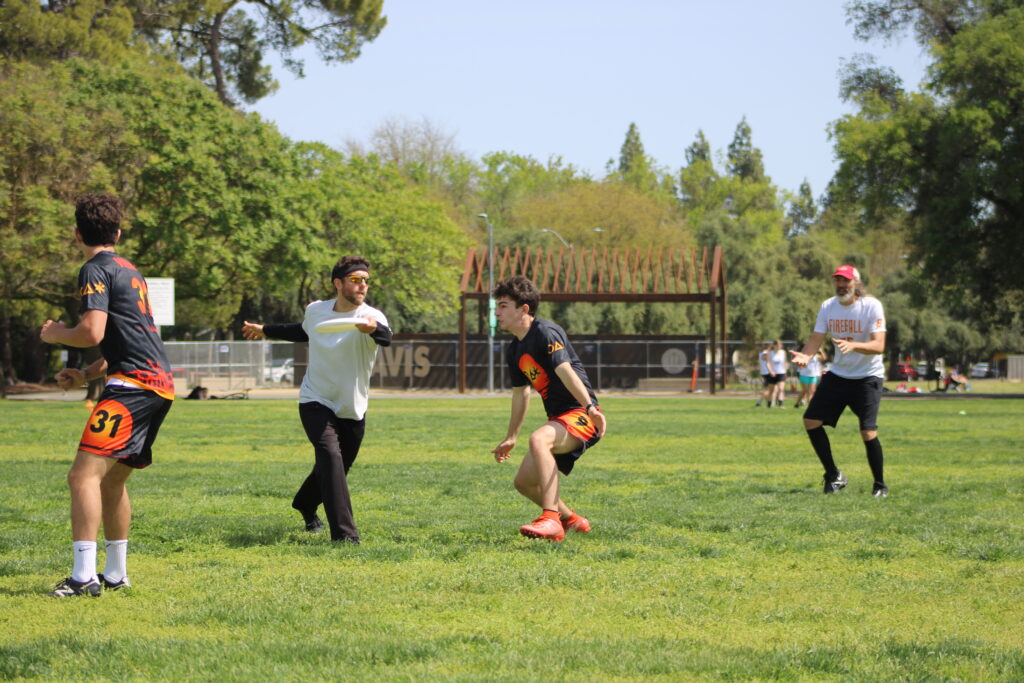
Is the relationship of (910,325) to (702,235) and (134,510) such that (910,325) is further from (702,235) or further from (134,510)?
(134,510)

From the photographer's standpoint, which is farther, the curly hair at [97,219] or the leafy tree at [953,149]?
the leafy tree at [953,149]

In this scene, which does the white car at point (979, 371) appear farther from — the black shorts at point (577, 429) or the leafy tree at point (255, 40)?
the black shorts at point (577, 429)

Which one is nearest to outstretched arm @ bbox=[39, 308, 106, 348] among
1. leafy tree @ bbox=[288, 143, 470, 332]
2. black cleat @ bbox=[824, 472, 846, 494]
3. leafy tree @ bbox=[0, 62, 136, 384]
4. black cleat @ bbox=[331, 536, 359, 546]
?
black cleat @ bbox=[331, 536, 359, 546]

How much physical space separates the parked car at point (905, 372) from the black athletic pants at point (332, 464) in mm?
54191

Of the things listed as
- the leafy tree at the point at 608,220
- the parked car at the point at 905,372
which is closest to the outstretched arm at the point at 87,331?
the parked car at the point at 905,372

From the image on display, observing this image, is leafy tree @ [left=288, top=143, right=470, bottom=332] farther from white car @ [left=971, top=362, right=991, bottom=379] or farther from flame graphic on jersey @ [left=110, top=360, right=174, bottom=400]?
white car @ [left=971, top=362, right=991, bottom=379]

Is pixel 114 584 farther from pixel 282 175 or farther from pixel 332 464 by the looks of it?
pixel 282 175

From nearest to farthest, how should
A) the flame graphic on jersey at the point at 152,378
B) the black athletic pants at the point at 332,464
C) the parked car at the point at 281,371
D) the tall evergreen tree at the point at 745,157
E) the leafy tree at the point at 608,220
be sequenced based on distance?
the flame graphic on jersey at the point at 152,378 → the black athletic pants at the point at 332,464 → the parked car at the point at 281,371 → the leafy tree at the point at 608,220 → the tall evergreen tree at the point at 745,157

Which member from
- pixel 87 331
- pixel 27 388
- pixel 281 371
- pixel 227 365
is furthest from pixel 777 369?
pixel 281 371

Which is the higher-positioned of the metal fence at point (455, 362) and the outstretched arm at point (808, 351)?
the outstretched arm at point (808, 351)

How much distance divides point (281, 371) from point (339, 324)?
168ft

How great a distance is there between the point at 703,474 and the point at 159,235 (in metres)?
27.0

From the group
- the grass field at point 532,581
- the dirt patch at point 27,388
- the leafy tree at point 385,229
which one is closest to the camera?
the grass field at point 532,581

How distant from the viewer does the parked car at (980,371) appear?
78.1 metres
